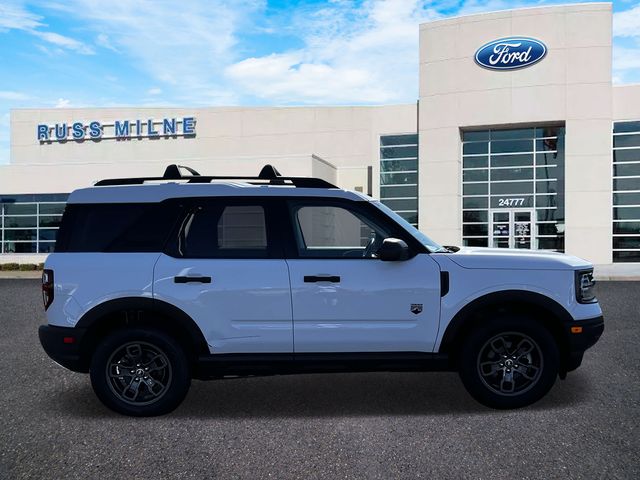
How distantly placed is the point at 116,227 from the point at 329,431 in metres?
2.49

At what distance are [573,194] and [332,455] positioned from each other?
26.8m

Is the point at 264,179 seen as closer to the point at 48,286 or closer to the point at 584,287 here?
the point at 48,286

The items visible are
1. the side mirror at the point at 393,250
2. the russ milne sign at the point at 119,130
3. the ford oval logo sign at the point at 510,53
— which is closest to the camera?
the side mirror at the point at 393,250

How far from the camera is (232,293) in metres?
5.04

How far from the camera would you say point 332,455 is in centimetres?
407

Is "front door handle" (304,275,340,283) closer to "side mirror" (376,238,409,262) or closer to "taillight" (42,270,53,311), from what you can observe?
"side mirror" (376,238,409,262)

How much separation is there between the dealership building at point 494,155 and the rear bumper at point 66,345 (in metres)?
22.8

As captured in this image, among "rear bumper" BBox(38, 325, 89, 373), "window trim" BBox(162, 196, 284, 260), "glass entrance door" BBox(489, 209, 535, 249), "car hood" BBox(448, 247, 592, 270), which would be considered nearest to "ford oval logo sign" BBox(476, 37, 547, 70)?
"glass entrance door" BBox(489, 209, 535, 249)

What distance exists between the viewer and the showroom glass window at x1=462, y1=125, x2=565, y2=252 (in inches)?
1142

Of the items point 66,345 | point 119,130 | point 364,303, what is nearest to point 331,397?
point 364,303

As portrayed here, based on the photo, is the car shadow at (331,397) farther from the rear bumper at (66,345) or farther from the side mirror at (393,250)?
the side mirror at (393,250)

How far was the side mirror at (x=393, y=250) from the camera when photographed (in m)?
4.96

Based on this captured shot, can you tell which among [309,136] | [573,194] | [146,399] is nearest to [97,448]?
[146,399]

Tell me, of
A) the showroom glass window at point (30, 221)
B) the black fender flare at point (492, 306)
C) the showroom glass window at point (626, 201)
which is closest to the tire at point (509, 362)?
the black fender flare at point (492, 306)
